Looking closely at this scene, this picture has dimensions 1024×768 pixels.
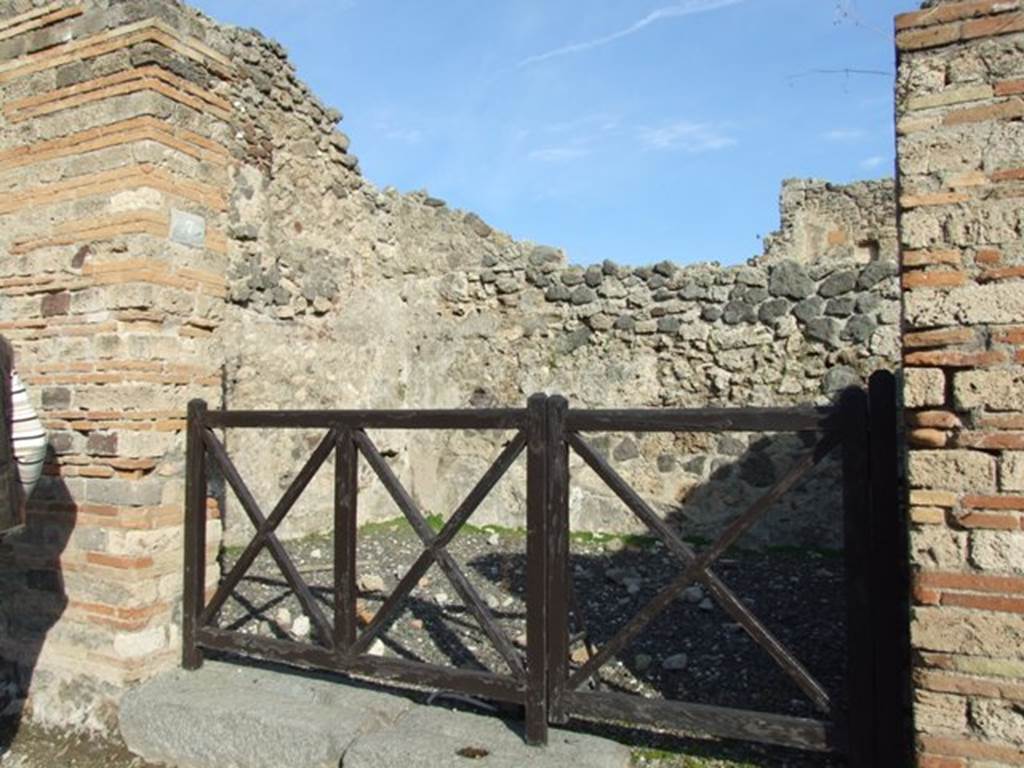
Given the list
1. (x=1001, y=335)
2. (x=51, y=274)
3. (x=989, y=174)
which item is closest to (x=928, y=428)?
(x=1001, y=335)

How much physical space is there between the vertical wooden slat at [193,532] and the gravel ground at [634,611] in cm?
68

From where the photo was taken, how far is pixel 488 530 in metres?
6.73

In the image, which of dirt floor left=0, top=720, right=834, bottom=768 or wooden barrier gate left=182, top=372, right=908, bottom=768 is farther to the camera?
dirt floor left=0, top=720, right=834, bottom=768

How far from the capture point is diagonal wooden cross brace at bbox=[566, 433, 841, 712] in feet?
8.40

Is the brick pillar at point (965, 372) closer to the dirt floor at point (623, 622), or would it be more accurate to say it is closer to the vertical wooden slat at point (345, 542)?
the dirt floor at point (623, 622)

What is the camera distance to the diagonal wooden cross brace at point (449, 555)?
9.55ft

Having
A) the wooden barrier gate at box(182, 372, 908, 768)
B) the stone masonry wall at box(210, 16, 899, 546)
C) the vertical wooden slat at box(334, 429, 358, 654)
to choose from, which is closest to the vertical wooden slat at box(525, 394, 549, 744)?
the wooden barrier gate at box(182, 372, 908, 768)

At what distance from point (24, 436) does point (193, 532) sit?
835mm

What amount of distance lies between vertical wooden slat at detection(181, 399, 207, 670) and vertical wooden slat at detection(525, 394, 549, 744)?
61.1 inches

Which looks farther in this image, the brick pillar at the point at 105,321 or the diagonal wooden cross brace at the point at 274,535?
the brick pillar at the point at 105,321

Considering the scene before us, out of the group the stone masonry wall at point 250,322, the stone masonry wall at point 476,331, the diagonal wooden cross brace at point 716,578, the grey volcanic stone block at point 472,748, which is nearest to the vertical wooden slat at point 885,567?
the diagonal wooden cross brace at point 716,578

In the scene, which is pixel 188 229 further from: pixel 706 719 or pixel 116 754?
pixel 706 719

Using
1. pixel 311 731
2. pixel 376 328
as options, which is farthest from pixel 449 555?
pixel 376 328

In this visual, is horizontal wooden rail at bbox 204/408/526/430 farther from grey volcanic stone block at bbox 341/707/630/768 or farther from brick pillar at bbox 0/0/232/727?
grey volcanic stone block at bbox 341/707/630/768
